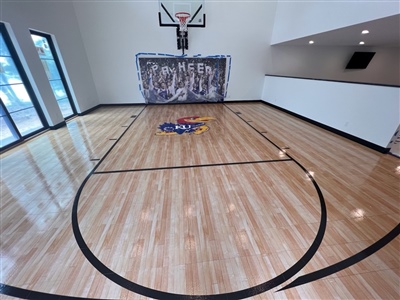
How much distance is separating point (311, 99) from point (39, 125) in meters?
7.40

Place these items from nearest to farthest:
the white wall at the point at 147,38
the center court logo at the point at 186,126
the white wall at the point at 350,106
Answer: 1. the white wall at the point at 350,106
2. the center court logo at the point at 186,126
3. the white wall at the point at 147,38

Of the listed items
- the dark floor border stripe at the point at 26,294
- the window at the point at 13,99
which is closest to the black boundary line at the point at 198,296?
the dark floor border stripe at the point at 26,294

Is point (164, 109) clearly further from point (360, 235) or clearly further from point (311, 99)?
point (360, 235)

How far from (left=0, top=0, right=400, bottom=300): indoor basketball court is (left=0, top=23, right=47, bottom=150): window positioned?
271 millimetres

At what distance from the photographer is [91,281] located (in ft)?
4.63

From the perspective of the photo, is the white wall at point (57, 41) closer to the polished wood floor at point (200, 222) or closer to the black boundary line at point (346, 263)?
the polished wood floor at point (200, 222)

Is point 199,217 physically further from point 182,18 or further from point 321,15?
point 182,18

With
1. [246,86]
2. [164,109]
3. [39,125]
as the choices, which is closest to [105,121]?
[39,125]

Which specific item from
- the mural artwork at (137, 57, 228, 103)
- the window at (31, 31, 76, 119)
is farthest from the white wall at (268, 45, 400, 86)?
the window at (31, 31, 76, 119)

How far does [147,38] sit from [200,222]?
6906mm

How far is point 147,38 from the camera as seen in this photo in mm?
6453

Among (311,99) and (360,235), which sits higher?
(311,99)

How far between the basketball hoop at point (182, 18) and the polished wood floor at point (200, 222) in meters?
4.91

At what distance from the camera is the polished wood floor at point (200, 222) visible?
1.40 m
